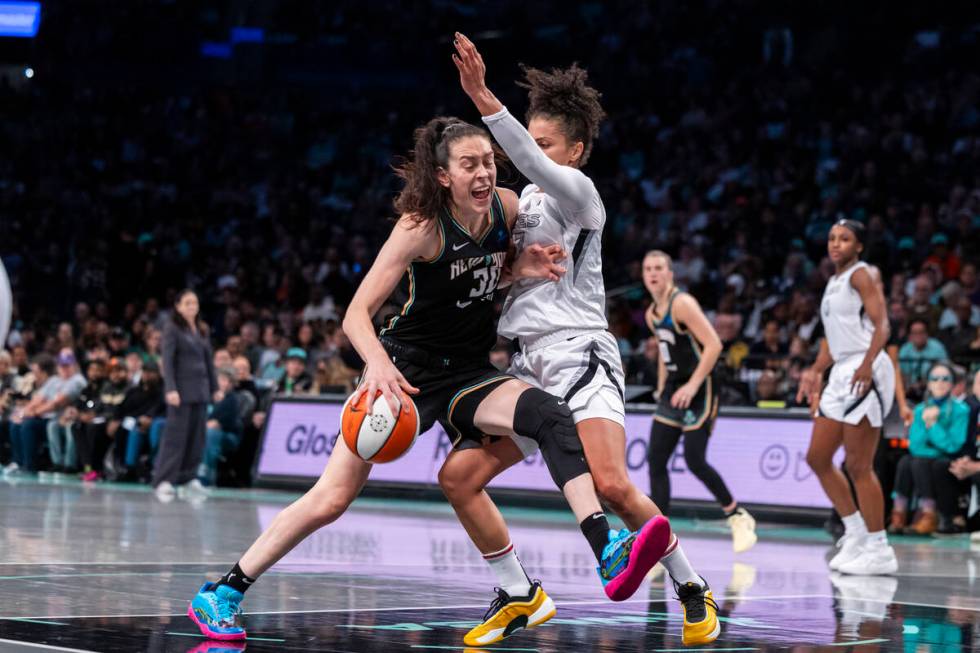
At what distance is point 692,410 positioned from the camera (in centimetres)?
1149

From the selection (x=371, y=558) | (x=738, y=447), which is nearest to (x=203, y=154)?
(x=738, y=447)

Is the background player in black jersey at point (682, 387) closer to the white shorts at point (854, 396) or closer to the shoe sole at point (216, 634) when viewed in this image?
the white shorts at point (854, 396)

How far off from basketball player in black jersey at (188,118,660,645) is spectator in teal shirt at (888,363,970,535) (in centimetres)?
795

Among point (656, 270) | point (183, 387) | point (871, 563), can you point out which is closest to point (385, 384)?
point (871, 563)

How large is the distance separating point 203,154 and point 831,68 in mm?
12926

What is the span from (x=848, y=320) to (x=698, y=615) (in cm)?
463

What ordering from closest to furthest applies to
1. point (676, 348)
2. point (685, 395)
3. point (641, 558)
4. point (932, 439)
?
point (641, 558), point (685, 395), point (676, 348), point (932, 439)

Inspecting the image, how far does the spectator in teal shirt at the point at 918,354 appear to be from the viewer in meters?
15.0

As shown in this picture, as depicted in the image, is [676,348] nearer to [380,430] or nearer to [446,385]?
[446,385]

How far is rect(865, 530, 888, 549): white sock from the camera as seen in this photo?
988 cm

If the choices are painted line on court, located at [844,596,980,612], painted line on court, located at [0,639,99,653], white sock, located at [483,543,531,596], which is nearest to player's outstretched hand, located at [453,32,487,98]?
white sock, located at [483,543,531,596]

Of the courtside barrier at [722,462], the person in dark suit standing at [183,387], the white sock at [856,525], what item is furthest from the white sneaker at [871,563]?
the person in dark suit standing at [183,387]

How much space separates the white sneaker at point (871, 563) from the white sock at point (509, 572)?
4210 millimetres

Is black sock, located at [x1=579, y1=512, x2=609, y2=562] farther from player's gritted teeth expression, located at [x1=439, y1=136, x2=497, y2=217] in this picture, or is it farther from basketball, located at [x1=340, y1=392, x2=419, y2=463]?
player's gritted teeth expression, located at [x1=439, y1=136, x2=497, y2=217]
